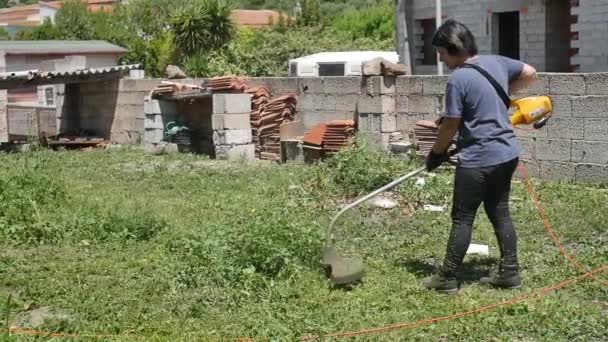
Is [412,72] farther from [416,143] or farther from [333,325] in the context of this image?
[333,325]

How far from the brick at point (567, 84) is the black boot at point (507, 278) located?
5074mm

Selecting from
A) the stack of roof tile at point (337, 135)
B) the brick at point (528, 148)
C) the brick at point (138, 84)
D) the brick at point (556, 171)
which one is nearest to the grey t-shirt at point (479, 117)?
the brick at point (556, 171)

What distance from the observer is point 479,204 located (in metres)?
6.12

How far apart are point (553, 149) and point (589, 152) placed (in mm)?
504

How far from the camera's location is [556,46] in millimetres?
18688

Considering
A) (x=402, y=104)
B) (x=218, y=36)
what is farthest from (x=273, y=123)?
(x=218, y=36)

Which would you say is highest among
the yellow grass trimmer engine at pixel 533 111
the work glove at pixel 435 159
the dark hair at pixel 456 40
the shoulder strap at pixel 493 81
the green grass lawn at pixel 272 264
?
the dark hair at pixel 456 40

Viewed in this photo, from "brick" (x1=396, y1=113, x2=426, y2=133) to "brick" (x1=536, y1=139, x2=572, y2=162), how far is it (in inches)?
86.8

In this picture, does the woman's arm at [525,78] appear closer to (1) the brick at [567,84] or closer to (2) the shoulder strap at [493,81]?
(2) the shoulder strap at [493,81]

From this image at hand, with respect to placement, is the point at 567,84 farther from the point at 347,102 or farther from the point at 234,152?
the point at 234,152

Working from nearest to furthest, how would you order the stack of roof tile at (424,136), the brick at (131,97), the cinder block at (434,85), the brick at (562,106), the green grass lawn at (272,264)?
the green grass lawn at (272,264) → the brick at (562,106) → the stack of roof tile at (424,136) → the cinder block at (434,85) → the brick at (131,97)

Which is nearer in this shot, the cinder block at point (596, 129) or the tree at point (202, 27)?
the cinder block at point (596, 129)

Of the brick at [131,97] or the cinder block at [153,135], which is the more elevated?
the brick at [131,97]

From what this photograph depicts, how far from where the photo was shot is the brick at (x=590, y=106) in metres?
10.4
